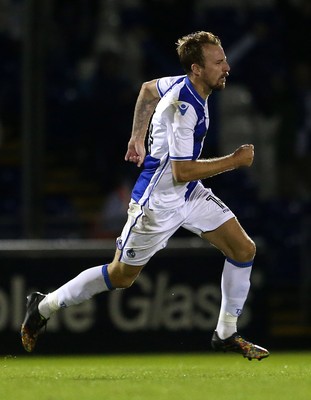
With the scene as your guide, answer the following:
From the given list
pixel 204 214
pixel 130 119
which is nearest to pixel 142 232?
pixel 204 214

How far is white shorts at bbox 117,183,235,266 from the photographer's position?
8797 mm

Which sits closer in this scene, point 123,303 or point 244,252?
point 244,252

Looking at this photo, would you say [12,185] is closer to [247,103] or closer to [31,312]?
[247,103]

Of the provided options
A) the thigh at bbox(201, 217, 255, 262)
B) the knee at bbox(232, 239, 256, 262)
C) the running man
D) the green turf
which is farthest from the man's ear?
the green turf

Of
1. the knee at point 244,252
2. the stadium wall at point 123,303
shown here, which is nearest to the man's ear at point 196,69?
the knee at point 244,252

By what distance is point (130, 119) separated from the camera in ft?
49.2

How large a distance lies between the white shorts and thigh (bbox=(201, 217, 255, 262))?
1.6 inches

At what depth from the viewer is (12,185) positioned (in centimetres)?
1567

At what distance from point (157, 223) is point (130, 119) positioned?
6.27 metres

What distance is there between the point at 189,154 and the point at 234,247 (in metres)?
0.82

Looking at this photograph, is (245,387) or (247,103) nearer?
(245,387)

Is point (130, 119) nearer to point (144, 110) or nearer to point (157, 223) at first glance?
point (144, 110)

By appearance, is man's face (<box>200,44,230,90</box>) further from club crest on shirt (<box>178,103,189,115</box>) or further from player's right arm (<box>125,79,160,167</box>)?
player's right arm (<box>125,79,160,167</box>)

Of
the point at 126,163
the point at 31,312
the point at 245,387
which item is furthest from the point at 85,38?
the point at 245,387
